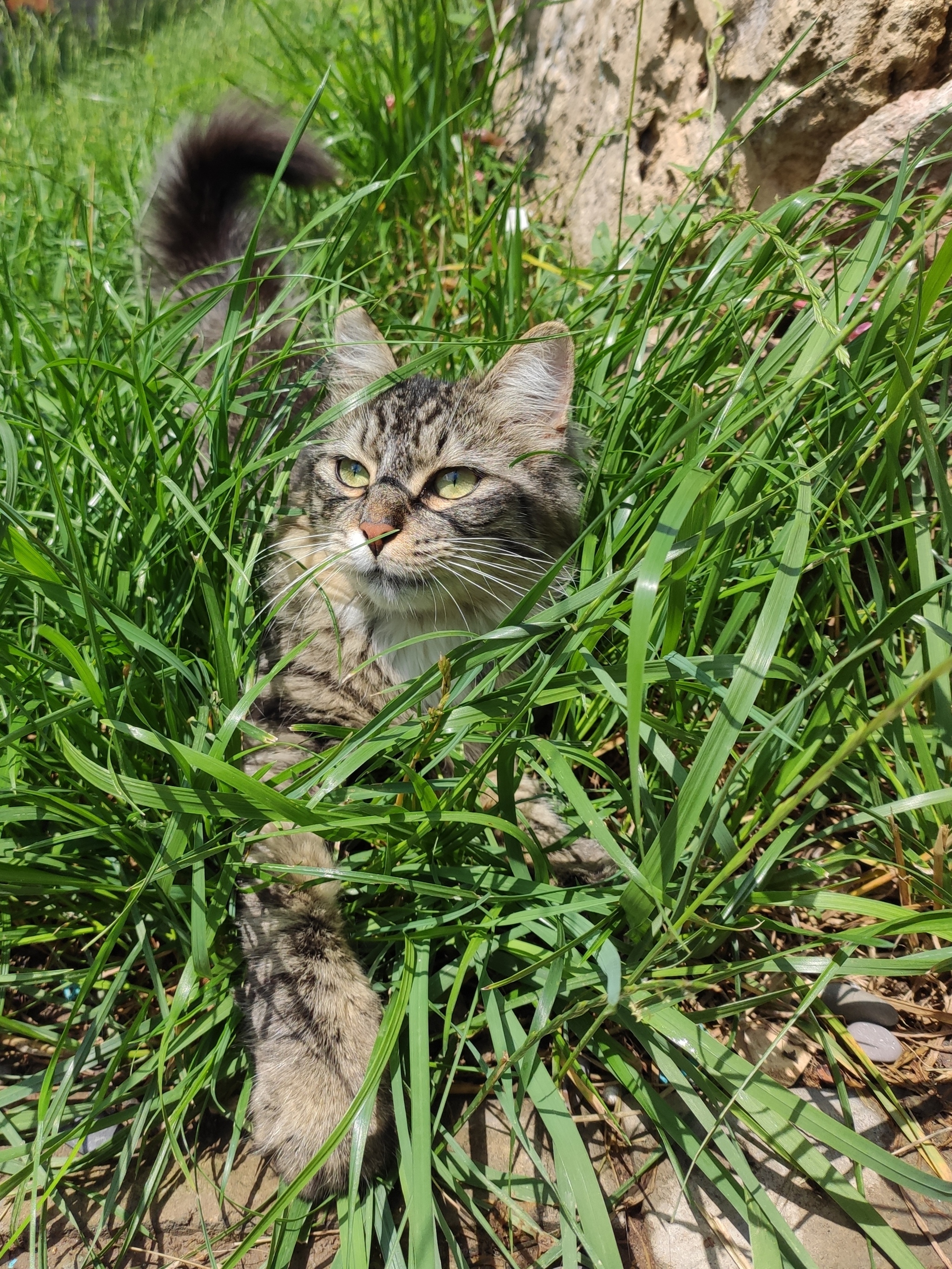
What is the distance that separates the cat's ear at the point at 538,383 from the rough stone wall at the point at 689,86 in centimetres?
51

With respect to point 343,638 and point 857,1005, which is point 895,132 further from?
point 857,1005

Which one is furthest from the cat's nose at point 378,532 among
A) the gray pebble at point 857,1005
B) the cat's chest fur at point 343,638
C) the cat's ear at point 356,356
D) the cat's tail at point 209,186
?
the cat's tail at point 209,186

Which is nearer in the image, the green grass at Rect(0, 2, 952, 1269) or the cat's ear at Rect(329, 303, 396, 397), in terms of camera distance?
the green grass at Rect(0, 2, 952, 1269)

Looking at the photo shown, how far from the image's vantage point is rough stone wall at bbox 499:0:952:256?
65.6 inches

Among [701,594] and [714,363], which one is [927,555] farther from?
[714,363]

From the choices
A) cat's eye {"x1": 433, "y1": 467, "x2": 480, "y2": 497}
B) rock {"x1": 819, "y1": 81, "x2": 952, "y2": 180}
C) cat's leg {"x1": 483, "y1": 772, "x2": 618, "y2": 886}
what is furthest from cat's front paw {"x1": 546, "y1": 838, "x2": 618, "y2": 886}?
rock {"x1": 819, "y1": 81, "x2": 952, "y2": 180}

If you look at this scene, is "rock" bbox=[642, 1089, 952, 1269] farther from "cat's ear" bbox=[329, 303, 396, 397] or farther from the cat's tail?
the cat's tail

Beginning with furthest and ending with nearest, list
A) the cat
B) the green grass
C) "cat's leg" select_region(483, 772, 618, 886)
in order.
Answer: "cat's leg" select_region(483, 772, 618, 886)
the cat
the green grass

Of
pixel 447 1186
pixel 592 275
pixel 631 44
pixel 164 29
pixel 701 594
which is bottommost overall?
pixel 447 1186

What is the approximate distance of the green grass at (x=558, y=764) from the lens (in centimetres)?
109

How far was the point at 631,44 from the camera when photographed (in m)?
2.43

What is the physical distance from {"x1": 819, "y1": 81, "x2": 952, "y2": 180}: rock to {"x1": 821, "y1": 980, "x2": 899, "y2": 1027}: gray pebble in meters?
1.64

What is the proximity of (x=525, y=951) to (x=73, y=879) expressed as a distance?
2.46 feet

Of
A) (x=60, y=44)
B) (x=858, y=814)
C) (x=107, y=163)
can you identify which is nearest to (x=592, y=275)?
(x=858, y=814)
